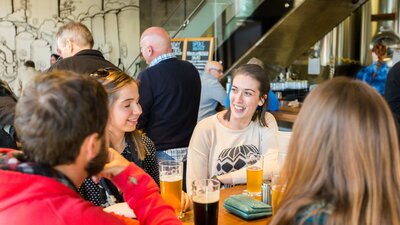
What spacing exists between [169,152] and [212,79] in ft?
4.49

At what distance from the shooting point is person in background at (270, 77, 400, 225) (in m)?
1.10

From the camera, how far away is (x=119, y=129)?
1.97m

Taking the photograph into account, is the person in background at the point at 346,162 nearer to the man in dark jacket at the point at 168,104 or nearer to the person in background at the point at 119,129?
the person in background at the point at 119,129

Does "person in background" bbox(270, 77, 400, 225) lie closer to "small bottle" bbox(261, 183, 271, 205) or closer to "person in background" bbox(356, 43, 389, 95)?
"small bottle" bbox(261, 183, 271, 205)

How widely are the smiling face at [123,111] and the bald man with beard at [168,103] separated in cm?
144

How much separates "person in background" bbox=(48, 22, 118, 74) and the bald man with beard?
0.37 meters

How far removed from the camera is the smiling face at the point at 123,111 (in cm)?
196

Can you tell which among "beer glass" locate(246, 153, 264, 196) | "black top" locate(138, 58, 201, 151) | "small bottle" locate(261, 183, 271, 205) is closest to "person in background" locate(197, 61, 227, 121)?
"black top" locate(138, 58, 201, 151)

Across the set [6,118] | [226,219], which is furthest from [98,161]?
[6,118]

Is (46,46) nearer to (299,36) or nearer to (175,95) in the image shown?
(299,36)

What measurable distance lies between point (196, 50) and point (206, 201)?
5.28 m

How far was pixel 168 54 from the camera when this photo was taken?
12.0ft

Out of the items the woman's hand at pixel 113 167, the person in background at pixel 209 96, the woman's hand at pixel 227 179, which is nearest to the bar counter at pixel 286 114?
the person in background at pixel 209 96

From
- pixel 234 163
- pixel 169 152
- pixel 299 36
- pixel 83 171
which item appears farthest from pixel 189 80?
pixel 299 36
